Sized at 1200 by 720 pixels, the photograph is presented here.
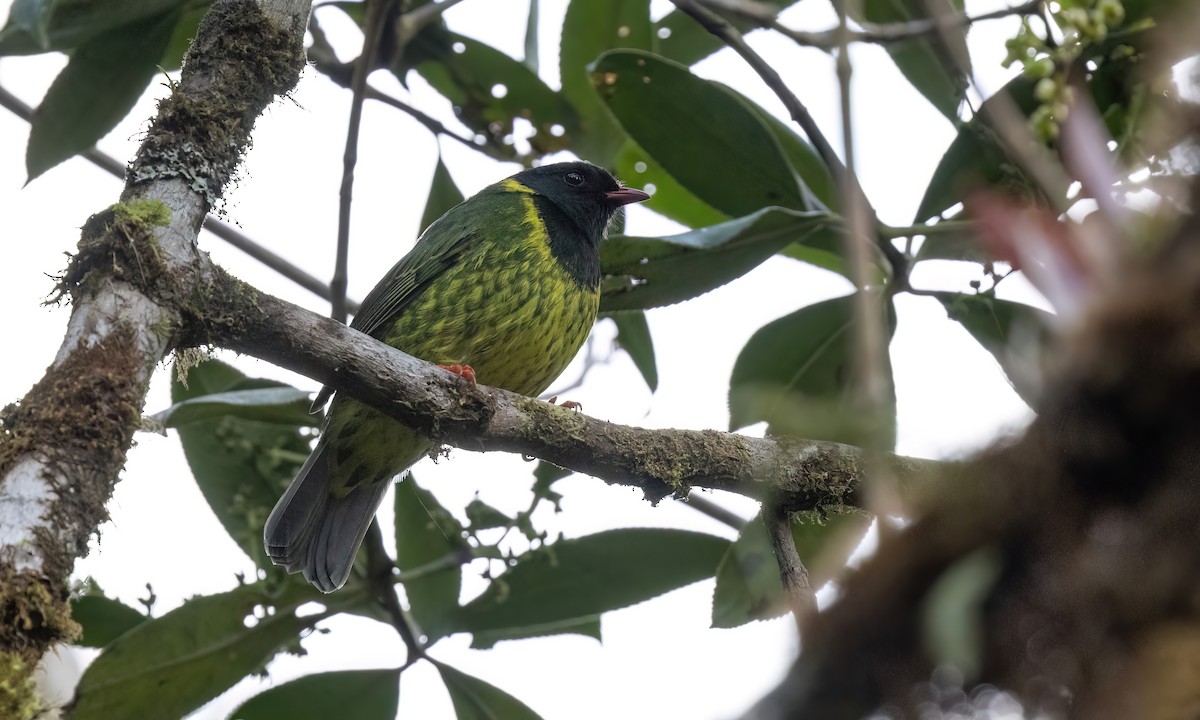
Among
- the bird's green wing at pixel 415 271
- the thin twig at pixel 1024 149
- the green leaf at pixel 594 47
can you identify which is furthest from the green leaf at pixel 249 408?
the thin twig at pixel 1024 149

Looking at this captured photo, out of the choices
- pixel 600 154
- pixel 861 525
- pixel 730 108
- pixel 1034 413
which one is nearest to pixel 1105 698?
pixel 1034 413

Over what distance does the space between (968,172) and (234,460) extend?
8.09ft

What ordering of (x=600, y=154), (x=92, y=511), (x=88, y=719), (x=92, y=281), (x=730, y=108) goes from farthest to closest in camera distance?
(x=600, y=154) → (x=730, y=108) → (x=88, y=719) → (x=92, y=281) → (x=92, y=511)

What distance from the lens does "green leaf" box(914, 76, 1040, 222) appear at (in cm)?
352

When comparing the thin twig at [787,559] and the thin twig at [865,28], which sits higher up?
the thin twig at [865,28]

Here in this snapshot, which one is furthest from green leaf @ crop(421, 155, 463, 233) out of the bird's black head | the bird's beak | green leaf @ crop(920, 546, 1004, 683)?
green leaf @ crop(920, 546, 1004, 683)

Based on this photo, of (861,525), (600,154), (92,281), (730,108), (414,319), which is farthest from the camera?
Answer: (600,154)

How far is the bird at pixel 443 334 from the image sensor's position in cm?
381

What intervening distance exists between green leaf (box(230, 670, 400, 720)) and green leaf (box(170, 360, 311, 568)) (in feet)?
1.53

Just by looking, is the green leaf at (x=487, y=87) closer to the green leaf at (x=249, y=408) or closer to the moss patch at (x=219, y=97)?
the green leaf at (x=249, y=408)

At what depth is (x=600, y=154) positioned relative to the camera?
4.50 m

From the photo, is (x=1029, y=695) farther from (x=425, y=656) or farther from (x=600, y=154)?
(x=600, y=154)

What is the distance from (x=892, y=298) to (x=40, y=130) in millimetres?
2422

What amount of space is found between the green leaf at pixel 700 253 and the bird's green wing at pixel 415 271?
800 mm
